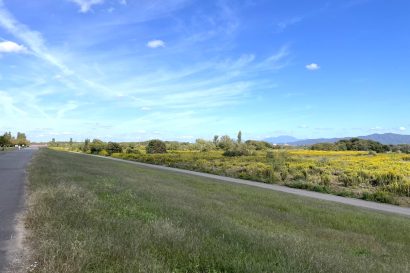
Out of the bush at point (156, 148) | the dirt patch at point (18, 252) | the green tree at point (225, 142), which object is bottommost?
the dirt patch at point (18, 252)

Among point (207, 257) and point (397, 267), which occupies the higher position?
point (207, 257)

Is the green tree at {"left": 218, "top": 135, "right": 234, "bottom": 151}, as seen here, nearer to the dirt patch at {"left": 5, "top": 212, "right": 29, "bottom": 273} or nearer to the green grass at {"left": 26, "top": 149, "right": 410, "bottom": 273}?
the green grass at {"left": 26, "top": 149, "right": 410, "bottom": 273}

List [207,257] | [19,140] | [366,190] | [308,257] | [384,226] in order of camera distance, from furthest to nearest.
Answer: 1. [19,140]
2. [366,190]
3. [384,226]
4. [308,257]
5. [207,257]

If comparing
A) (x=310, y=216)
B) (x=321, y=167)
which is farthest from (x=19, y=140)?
(x=310, y=216)


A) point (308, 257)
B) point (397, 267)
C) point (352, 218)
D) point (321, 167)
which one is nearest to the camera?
point (308, 257)

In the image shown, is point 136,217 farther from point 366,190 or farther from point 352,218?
point 366,190

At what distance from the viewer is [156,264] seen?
548 centimetres

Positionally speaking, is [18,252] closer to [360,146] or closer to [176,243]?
[176,243]

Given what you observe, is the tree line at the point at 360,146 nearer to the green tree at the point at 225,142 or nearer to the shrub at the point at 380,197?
the green tree at the point at 225,142

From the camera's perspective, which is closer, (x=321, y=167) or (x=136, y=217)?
(x=136, y=217)

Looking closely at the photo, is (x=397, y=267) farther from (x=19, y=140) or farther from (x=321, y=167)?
(x=19, y=140)

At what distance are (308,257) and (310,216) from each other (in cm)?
771

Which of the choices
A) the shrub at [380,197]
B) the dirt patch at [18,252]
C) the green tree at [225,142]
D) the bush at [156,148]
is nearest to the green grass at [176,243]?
the dirt patch at [18,252]

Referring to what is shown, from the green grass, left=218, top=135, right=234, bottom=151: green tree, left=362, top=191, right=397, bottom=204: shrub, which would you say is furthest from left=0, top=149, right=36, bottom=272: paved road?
left=218, top=135, right=234, bottom=151: green tree
